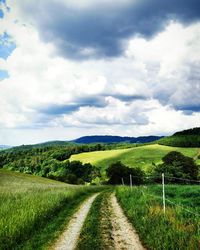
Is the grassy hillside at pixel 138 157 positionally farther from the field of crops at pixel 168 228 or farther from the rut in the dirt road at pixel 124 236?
the field of crops at pixel 168 228

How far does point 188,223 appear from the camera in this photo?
13.4m

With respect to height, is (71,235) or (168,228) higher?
(168,228)

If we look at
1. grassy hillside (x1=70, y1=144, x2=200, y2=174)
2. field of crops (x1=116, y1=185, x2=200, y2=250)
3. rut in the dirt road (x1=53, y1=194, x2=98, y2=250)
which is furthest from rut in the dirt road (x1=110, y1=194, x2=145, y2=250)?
grassy hillside (x1=70, y1=144, x2=200, y2=174)

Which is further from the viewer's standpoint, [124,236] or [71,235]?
[71,235]

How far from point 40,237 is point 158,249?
5.53 m

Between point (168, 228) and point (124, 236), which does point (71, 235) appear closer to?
point (124, 236)

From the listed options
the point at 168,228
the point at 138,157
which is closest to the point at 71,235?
the point at 168,228

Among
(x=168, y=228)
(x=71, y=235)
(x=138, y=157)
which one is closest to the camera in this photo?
(x=168, y=228)

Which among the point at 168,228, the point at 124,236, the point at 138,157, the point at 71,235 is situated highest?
the point at 168,228

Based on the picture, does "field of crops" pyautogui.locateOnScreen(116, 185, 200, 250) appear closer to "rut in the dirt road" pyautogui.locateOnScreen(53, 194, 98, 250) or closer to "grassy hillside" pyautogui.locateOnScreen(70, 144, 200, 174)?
"rut in the dirt road" pyautogui.locateOnScreen(53, 194, 98, 250)

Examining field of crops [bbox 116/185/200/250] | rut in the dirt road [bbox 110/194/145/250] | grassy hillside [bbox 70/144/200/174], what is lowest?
grassy hillside [bbox 70/144/200/174]

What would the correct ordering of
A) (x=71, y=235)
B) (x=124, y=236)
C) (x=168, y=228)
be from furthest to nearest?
(x=71, y=235) < (x=124, y=236) < (x=168, y=228)

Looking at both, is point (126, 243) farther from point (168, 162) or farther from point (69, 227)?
point (168, 162)

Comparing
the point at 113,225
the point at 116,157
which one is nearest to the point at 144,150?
the point at 116,157
